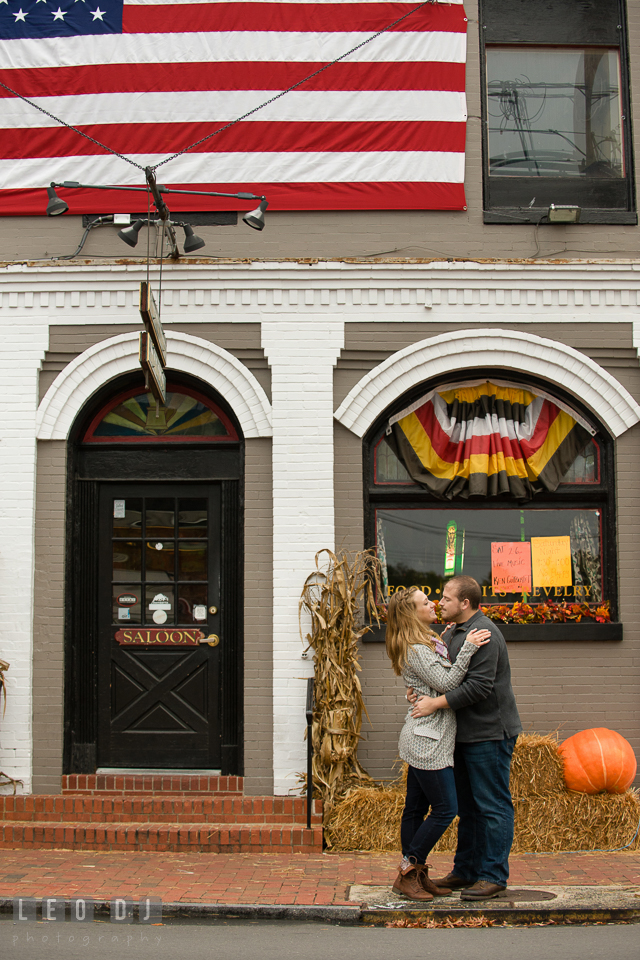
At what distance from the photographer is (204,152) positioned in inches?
282

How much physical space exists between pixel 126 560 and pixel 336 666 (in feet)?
6.70

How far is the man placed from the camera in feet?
16.0

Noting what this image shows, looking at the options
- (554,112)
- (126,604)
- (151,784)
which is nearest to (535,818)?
(151,784)

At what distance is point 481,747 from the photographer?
4.96 m

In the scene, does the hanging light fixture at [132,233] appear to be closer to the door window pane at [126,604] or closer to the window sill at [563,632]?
the door window pane at [126,604]

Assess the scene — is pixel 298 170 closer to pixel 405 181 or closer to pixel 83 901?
pixel 405 181

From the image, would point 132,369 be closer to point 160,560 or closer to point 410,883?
point 160,560

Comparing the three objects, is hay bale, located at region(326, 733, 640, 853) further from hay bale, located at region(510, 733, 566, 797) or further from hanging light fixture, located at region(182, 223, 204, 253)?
hanging light fixture, located at region(182, 223, 204, 253)

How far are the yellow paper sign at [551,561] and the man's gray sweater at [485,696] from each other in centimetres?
226

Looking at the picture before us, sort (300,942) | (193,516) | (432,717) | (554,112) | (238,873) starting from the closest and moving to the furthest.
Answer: (300,942), (432,717), (238,873), (193,516), (554,112)

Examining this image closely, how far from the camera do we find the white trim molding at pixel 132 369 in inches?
275

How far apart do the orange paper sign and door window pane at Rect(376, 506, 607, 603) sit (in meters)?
0.04

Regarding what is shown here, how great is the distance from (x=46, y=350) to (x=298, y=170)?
102 inches

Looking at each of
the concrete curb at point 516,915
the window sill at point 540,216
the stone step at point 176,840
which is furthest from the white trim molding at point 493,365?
the concrete curb at point 516,915
